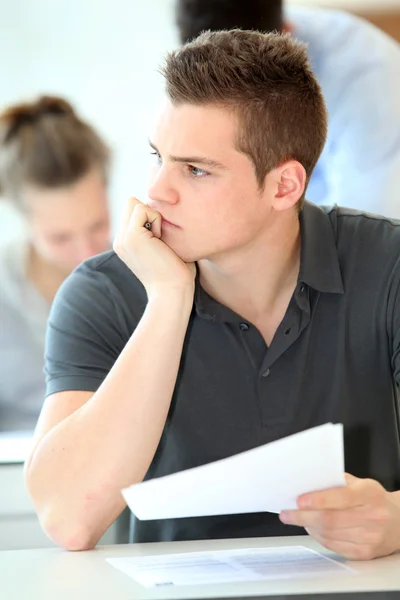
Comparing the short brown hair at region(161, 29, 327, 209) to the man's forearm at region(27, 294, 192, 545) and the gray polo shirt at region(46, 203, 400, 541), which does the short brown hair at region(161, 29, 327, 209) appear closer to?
the gray polo shirt at region(46, 203, 400, 541)

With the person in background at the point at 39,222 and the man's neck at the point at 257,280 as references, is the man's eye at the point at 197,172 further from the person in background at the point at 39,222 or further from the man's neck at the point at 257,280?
the person in background at the point at 39,222

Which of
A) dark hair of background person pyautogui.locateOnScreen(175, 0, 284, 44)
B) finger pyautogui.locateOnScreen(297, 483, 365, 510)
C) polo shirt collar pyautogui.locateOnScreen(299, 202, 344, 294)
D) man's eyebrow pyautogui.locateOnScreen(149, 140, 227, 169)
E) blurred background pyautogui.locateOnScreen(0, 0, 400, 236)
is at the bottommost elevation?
finger pyautogui.locateOnScreen(297, 483, 365, 510)

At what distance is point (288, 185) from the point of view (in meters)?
1.30

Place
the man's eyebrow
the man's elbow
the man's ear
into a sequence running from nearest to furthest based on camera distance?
1. the man's elbow
2. the man's eyebrow
3. the man's ear

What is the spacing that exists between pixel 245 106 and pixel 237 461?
0.64 m

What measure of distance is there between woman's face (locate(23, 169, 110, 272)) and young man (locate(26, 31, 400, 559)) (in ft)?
1.71

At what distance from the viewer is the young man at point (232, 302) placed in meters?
1.19

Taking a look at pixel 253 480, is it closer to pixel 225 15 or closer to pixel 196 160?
pixel 196 160

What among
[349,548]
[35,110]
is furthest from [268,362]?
[35,110]

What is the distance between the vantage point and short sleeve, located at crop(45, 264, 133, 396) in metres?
1.23

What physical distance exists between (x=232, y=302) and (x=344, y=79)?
0.75m

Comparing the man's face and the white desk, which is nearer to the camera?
the white desk

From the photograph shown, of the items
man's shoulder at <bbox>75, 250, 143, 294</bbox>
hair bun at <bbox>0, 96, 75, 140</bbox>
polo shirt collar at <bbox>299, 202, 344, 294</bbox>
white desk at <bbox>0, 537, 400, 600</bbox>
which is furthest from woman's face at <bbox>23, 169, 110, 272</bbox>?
white desk at <bbox>0, 537, 400, 600</bbox>

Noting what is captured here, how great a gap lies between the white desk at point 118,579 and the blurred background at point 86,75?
2.63 ft
